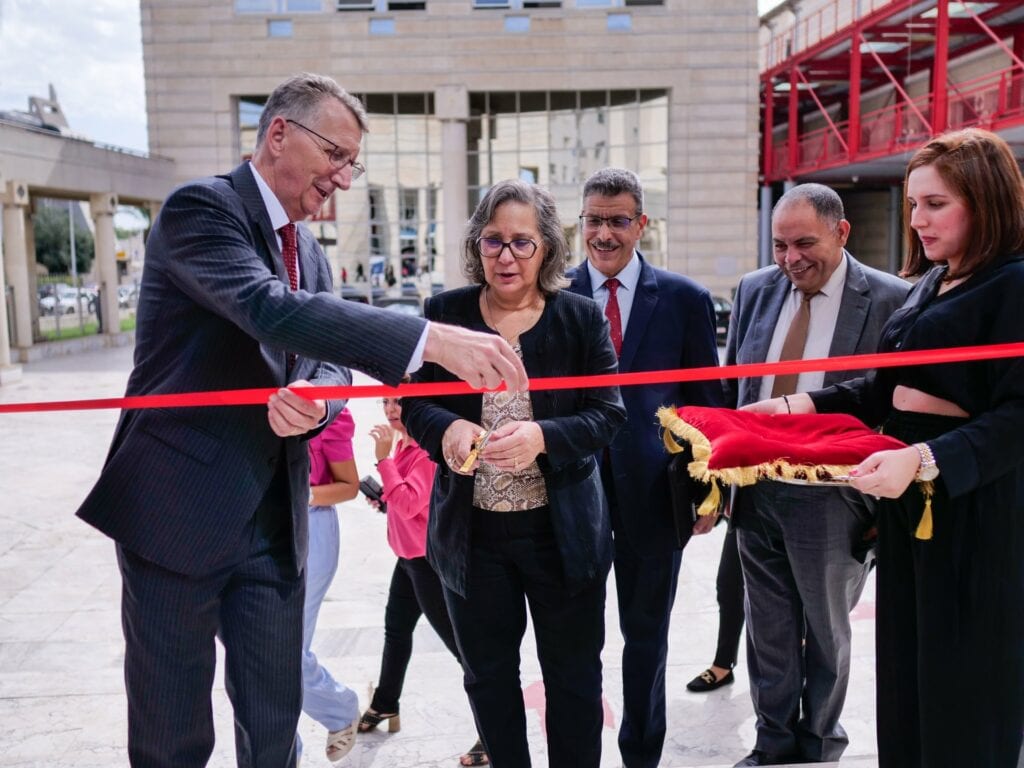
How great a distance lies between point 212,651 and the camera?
2.14 meters

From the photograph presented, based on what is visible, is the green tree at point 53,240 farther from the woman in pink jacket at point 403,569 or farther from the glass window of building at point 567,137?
the woman in pink jacket at point 403,569

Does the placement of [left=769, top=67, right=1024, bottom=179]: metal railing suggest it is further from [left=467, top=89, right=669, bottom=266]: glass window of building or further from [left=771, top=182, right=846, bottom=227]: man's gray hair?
[left=771, top=182, right=846, bottom=227]: man's gray hair

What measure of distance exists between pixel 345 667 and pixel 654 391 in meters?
2.09

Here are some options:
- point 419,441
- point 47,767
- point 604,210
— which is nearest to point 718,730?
point 419,441

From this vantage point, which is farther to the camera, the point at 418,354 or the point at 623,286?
the point at 623,286

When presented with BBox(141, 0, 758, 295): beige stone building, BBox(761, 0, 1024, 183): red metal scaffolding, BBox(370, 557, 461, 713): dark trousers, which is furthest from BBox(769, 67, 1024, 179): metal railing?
BBox(370, 557, 461, 713): dark trousers

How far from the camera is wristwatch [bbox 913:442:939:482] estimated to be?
210 centimetres

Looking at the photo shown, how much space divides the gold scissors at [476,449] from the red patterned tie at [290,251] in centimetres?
65

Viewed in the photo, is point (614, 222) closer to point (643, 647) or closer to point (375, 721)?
point (643, 647)

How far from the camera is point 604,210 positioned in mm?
3127

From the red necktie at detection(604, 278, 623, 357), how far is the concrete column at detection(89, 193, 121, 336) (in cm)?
2218

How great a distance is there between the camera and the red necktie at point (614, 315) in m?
3.16

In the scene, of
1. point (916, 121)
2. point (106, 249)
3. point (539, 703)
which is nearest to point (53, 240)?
point (106, 249)

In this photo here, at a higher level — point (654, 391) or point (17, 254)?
point (17, 254)
